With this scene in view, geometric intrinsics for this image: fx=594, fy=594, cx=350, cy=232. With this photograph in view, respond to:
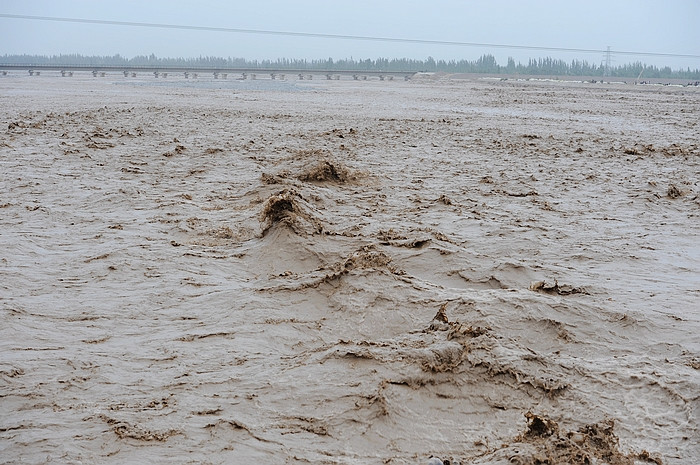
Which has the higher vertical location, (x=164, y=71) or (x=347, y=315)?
(x=164, y=71)

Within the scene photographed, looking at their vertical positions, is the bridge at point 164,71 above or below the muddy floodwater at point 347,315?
above

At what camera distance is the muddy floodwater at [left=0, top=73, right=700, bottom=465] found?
2.40 m

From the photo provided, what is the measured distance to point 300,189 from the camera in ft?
20.4

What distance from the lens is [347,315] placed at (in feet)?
11.5

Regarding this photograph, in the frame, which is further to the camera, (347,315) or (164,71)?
(164,71)

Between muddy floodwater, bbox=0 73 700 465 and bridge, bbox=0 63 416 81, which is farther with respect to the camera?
bridge, bbox=0 63 416 81

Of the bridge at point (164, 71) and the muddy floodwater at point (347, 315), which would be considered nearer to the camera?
the muddy floodwater at point (347, 315)

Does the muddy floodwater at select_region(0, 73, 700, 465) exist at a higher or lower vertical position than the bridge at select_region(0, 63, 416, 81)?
lower

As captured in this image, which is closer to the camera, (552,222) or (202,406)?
(202,406)

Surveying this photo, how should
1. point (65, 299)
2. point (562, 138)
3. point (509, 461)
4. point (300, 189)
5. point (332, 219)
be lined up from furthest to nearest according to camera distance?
point (562, 138)
point (300, 189)
point (332, 219)
point (65, 299)
point (509, 461)

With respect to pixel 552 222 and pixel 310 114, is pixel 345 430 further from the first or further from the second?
pixel 310 114

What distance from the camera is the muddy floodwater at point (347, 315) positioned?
240cm

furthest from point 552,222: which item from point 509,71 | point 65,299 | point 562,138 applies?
point 509,71

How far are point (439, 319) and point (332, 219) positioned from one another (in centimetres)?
235
